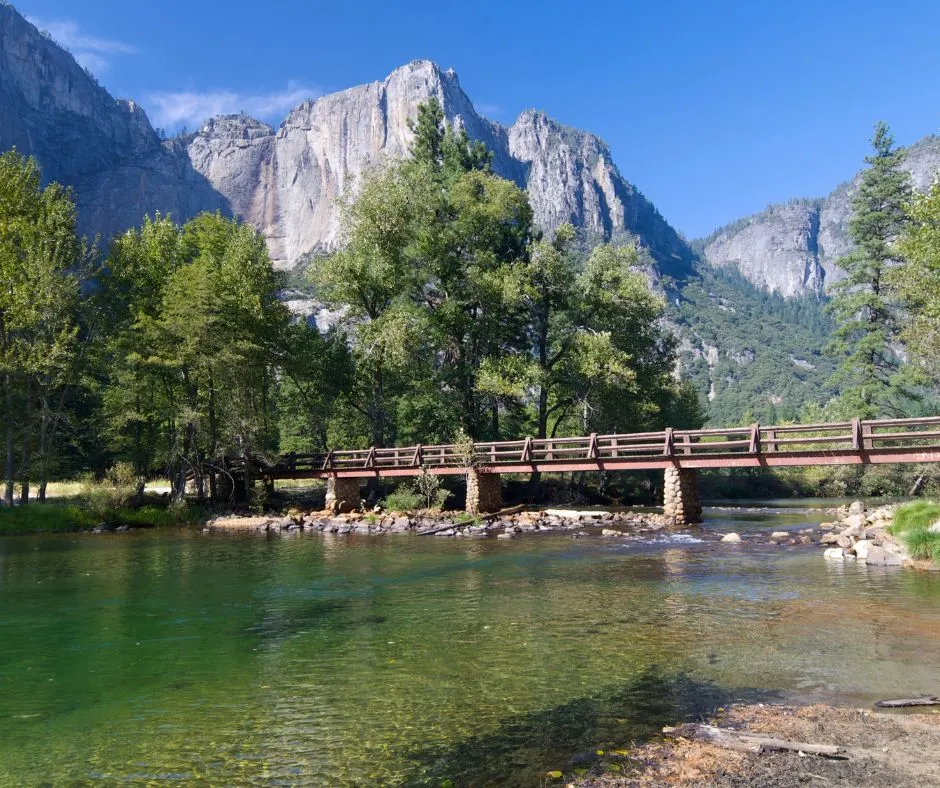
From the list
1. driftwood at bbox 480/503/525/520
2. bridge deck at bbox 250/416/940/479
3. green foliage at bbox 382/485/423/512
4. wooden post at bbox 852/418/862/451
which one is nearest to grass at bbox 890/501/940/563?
bridge deck at bbox 250/416/940/479

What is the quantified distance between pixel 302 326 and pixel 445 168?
13.8 m

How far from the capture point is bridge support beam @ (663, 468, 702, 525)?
1058 inches

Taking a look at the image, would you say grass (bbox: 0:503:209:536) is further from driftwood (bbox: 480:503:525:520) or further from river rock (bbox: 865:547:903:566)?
river rock (bbox: 865:547:903:566)

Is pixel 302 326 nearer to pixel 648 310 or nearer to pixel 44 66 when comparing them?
pixel 648 310

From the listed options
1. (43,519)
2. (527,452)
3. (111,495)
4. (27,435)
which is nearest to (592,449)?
(527,452)

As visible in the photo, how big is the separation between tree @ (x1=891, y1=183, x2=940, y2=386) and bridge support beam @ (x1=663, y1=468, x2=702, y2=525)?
10.4 m

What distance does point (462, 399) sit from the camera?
39.2 metres

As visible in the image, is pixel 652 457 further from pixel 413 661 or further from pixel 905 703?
pixel 905 703

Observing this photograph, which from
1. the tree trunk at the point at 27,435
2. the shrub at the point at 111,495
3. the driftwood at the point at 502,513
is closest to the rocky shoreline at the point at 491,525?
the driftwood at the point at 502,513

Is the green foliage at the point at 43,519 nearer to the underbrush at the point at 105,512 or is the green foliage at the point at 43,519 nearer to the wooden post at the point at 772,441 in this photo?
the underbrush at the point at 105,512

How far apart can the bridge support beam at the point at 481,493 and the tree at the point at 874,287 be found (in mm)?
22481

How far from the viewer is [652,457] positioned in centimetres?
2673

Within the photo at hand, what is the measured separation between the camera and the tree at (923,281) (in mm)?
23406

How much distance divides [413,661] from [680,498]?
66.3 ft
